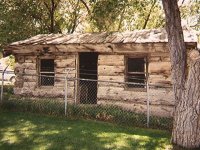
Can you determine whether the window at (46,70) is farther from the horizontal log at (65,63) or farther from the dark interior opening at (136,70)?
the dark interior opening at (136,70)

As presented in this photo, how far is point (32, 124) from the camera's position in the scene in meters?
10.9

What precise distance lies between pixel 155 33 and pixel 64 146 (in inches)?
308

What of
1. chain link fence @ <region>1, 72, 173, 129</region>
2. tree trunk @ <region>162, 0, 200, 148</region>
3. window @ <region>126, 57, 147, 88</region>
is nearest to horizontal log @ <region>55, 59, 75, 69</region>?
chain link fence @ <region>1, 72, 173, 129</region>

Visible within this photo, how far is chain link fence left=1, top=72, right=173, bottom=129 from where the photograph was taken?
1216 cm

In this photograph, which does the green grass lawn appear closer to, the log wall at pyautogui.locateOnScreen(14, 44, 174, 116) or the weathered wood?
the log wall at pyautogui.locateOnScreen(14, 44, 174, 116)

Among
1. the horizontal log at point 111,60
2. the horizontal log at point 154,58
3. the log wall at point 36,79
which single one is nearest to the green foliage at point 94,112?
the log wall at point 36,79

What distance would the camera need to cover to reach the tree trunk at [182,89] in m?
8.52

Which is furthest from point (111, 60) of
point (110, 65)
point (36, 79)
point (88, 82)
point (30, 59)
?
point (30, 59)

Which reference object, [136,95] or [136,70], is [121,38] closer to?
[136,70]

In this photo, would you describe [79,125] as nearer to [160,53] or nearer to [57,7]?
[160,53]

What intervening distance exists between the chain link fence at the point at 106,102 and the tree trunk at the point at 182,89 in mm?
2360

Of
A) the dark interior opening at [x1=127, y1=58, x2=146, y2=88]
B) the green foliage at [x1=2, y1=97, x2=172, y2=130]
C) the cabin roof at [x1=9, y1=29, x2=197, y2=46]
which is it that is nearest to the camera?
the green foliage at [x1=2, y1=97, x2=172, y2=130]

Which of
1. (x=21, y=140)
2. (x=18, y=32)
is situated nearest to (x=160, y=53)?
(x=21, y=140)

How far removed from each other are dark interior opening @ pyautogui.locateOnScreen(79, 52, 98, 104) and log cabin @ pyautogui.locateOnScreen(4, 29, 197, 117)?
0.24ft
